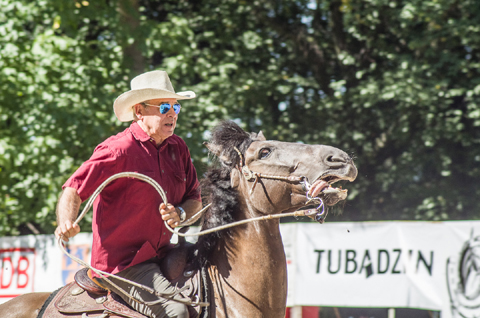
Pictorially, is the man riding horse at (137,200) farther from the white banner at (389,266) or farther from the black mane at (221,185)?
the white banner at (389,266)

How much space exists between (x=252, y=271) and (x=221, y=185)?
1.75 feet

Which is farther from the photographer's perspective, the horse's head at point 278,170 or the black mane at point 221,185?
the black mane at point 221,185

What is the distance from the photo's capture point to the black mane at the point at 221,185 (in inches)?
115

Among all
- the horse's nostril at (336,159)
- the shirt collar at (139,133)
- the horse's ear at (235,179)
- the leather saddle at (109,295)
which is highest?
the shirt collar at (139,133)

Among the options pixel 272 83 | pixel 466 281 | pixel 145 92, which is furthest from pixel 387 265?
pixel 272 83

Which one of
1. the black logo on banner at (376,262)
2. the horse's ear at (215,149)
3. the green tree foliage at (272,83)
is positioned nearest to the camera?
the horse's ear at (215,149)

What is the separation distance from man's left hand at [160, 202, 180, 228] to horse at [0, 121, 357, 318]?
0.23 meters

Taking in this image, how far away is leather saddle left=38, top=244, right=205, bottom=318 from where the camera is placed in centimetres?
280

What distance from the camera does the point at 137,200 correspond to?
286 centimetres

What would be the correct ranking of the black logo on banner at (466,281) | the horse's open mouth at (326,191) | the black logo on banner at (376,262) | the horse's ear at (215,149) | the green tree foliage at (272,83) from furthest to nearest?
1. the green tree foliage at (272,83)
2. the black logo on banner at (376,262)
3. the black logo on banner at (466,281)
4. the horse's ear at (215,149)
5. the horse's open mouth at (326,191)

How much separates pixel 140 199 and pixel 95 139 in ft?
18.1

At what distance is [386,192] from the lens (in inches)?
398

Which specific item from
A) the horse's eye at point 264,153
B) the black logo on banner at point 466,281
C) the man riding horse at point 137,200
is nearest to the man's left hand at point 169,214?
the man riding horse at point 137,200

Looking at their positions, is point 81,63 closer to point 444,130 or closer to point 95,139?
point 95,139
